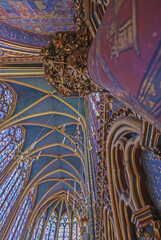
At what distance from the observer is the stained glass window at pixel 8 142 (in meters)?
9.84

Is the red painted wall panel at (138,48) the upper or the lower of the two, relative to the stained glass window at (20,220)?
lower

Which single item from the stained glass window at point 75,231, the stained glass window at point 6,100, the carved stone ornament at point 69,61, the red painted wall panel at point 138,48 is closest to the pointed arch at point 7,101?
the stained glass window at point 6,100

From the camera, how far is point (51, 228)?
15.6m

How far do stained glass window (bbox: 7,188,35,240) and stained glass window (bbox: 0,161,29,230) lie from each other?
55.9 inches

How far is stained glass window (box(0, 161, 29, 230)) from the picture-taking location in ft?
33.0

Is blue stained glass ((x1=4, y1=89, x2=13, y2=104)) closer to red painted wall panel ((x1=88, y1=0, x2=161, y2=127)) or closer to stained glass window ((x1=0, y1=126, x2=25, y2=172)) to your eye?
stained glass window ((x1=0, y1=126, x2=25, y2=172))

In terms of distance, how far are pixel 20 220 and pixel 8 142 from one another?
6.38 m

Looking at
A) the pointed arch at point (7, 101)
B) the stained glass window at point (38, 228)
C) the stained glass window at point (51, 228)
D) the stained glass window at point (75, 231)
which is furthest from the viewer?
the stained glass window at point (51, 228)

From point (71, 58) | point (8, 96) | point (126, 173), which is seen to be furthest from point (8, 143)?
point (71, 58)

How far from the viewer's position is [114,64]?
2.50 ft

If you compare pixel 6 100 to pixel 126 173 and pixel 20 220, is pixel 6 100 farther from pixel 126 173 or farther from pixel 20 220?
pixel 20 220

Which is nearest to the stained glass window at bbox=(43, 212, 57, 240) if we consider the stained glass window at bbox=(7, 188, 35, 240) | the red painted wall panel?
the stained glass window at bbox=(7, 188, 35, 240)

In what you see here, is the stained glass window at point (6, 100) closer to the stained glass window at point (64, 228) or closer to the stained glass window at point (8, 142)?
the stained glass window at point (8, 142)

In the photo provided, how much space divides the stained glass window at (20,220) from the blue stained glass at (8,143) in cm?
444
